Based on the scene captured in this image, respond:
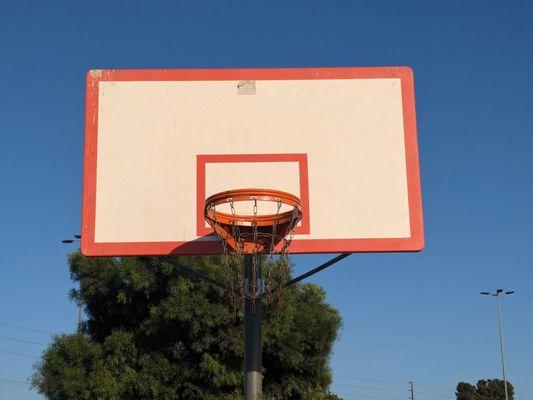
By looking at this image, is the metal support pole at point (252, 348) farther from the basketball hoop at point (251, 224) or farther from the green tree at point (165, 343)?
the green tree at point (165, 343)

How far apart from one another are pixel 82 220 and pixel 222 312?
36.6ft

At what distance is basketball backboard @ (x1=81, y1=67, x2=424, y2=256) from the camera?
28.4ft

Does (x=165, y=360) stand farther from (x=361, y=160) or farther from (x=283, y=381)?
(x=361, y=160)

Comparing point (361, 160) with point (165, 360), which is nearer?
point (361, 160)

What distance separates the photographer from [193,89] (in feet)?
30.3

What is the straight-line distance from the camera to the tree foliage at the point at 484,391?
258 feet

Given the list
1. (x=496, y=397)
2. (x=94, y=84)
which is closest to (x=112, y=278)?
(x=94, y=84)

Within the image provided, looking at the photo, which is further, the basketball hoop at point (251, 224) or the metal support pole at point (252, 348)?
the metal support pole at point (252, 348)

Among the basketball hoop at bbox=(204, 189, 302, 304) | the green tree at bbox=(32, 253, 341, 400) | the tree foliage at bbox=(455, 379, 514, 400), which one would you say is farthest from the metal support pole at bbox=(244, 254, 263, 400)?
the tree foliage at bbox=(455, 379, 514, 400)

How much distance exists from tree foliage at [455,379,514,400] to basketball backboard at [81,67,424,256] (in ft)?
245

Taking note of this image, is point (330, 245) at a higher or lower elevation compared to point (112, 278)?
lower

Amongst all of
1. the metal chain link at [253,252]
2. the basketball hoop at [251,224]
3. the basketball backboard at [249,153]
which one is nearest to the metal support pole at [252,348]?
the metal chain link at [253,252]

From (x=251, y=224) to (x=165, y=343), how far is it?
12648 mm

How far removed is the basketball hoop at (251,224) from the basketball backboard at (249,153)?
22 cm
